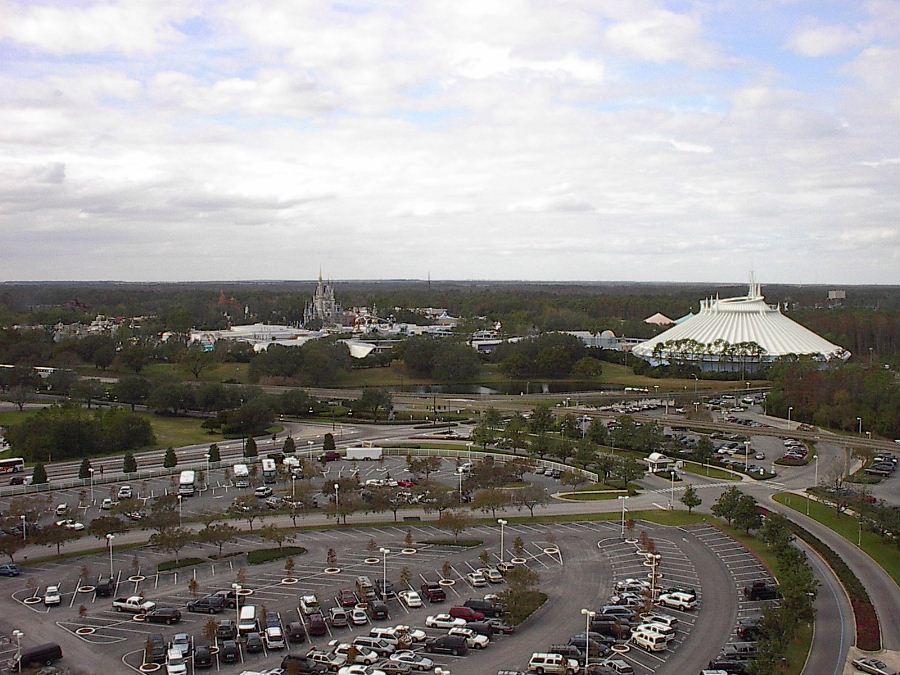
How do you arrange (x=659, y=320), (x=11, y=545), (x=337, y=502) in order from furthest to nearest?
1. (x=659, y=320)
2. (x=337, y=502)
3. (x=11, y=545)

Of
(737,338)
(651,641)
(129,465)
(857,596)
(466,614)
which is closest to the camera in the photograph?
Answer: (651,641)

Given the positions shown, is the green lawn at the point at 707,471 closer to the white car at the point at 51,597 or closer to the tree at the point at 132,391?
the white car at the point at 51,597

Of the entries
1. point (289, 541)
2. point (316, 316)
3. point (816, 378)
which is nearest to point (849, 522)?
point (289, 541)

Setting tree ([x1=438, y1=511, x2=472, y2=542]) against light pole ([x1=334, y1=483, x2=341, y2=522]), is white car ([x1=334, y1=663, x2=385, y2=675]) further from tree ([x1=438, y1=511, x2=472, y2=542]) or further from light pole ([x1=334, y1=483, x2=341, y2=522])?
light pole ([x1=334, y1=483, x2=341, y2=522])

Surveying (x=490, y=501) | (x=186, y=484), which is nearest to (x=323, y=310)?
(x=186, y=484)

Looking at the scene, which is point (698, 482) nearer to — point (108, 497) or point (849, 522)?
point (849, 522)

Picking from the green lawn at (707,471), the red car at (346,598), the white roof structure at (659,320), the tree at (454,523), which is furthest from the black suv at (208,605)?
the white roof structure at (659,320)

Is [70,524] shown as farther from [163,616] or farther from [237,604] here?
[237,604]
